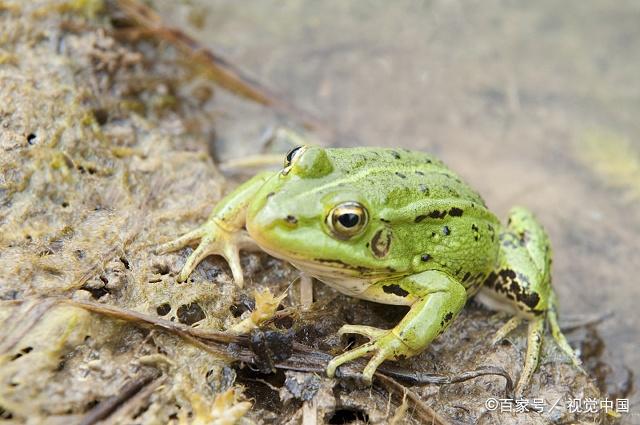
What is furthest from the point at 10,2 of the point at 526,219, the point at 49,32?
the point at 526,219

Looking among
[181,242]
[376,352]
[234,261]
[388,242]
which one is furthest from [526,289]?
[181,242]

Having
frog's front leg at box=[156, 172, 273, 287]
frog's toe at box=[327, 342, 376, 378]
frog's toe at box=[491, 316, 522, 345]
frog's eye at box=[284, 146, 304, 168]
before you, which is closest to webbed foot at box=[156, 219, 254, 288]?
frog's front leg at box=[156, 172, 273, 287]

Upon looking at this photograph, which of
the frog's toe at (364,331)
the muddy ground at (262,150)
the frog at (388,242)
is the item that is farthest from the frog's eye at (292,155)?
the frog's toe at (364,331)

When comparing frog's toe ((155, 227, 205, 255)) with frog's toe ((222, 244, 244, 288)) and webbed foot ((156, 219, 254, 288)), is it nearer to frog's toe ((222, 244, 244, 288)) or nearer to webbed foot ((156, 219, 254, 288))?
webbed foot ((156, 219, 254, 288))

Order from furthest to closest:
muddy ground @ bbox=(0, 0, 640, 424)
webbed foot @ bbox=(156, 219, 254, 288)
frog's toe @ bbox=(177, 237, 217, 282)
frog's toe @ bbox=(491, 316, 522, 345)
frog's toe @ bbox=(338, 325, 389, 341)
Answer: frog's toe @ bbox=(491, 316, 522, 345), webbed foot @ bbox=(156, 219, 254, 288), frog's toe @ bbox=(177, 237, 217, 282), frog's toe @ bbox=(338, 325, 389, 341), muddy ground @ bbox=(0, 0, 640, 424)

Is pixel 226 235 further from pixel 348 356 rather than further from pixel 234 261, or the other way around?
Answer: pixel 348 356
